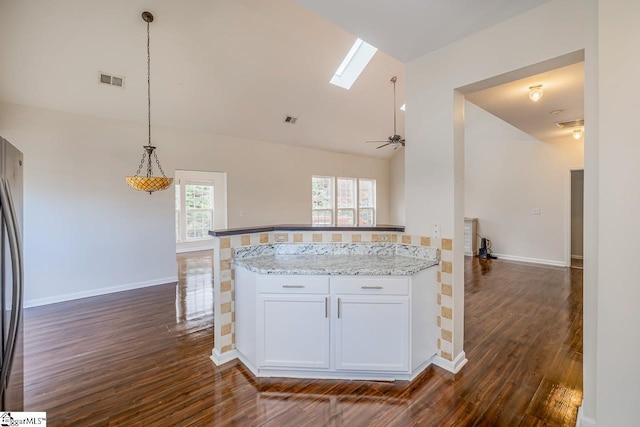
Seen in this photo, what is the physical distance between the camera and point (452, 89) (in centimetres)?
232

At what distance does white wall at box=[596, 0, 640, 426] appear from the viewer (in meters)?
1.38

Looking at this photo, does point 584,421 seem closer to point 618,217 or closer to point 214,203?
point 618,217

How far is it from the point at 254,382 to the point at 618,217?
2.49m

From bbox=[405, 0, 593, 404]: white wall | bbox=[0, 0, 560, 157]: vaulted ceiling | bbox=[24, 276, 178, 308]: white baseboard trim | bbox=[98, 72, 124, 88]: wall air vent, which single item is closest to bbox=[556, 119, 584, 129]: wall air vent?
bbox=[0, 0, 560, 157]: vaulted ceiling

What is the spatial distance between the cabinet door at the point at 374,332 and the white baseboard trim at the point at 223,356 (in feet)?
3.24

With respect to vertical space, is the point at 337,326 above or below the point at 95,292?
above

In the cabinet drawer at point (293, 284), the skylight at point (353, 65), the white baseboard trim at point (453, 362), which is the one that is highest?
the skylight at point (353, 65)

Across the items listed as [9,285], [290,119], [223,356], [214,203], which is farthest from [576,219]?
[214,203]

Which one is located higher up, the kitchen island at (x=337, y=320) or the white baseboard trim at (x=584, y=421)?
the kitchen island at (x=337, y=320)

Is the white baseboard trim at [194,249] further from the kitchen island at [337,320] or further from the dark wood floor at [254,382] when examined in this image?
the kitchen island at [337,320]

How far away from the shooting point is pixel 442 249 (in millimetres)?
2391

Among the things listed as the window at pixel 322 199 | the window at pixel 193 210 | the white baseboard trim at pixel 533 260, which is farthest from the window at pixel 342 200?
the white baseboard trim at pixel 533 260

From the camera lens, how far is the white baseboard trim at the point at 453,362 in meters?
2.31

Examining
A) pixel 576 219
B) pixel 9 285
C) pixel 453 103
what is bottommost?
pixel 9 285
